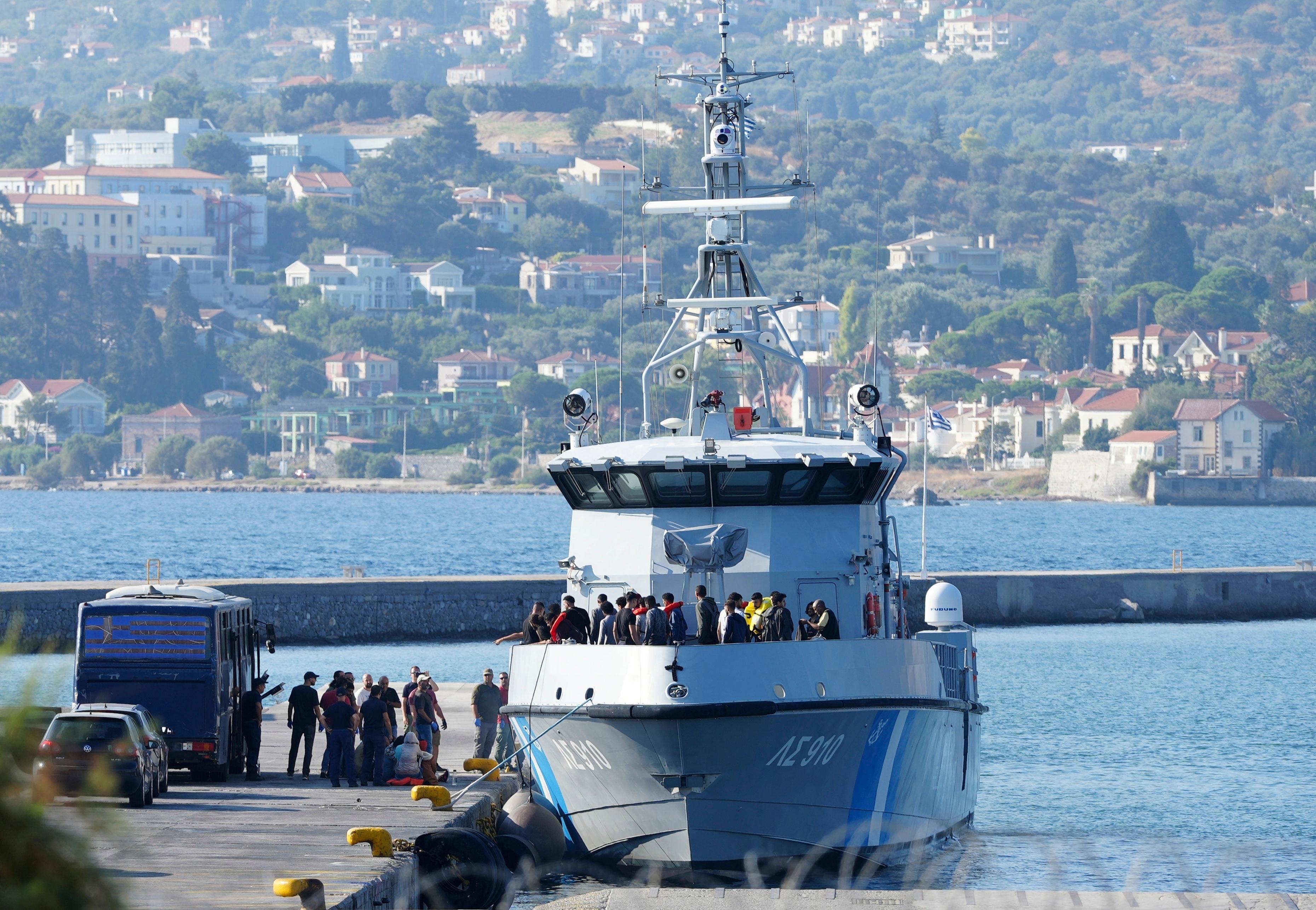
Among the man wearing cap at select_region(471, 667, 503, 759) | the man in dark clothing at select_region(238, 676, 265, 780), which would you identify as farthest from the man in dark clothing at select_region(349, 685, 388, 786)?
the man wearing cap at select_region(471, 667, 503, 759)

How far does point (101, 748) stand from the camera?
18.0 m

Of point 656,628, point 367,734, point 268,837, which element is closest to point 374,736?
point 367,734

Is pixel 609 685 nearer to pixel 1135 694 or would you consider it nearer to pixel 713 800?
pixel 713 800

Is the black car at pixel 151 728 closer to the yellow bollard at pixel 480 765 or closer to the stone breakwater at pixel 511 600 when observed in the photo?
the yellow bollard at pixel 480 765

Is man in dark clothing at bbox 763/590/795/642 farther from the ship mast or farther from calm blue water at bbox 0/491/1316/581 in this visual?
calm blue water at bbox 0/491/1316/581

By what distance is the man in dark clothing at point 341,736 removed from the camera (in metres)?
21.4

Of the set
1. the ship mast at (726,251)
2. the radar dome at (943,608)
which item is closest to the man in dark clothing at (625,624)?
the ship mast at (726,251)

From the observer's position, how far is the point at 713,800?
17.9 metres

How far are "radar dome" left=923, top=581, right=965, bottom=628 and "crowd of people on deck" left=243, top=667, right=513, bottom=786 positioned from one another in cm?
595

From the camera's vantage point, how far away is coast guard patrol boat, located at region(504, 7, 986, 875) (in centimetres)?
1778

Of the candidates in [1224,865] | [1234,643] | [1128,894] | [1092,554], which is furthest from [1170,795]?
[1092,554]

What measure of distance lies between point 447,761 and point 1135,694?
1035 inches

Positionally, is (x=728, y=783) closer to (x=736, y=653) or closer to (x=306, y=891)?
(x=736, y=653)

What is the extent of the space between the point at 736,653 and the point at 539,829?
2759 millimetres
